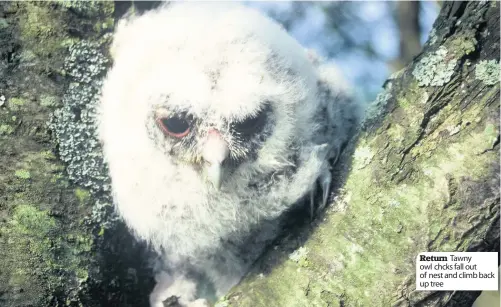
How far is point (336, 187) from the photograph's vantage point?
860mm

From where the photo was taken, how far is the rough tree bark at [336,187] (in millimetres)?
728

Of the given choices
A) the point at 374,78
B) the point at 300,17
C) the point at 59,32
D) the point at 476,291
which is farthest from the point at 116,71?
the point at 476,291

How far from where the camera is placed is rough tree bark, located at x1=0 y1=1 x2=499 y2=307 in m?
0.73

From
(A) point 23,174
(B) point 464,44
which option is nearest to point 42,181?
(A) point 23,174

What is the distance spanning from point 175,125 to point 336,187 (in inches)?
13.7

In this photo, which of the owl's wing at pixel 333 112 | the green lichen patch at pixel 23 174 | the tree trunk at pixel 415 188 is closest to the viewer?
the tree trunk at pixel 415 188

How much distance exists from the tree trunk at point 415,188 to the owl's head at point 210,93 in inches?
7.6

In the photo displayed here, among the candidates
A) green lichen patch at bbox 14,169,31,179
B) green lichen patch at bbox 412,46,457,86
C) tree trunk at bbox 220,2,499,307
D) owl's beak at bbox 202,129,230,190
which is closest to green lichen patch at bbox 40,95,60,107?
green lichen patch at bbox 14,169,31,179

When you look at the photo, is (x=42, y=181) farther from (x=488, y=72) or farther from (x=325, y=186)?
(x=488, y=72)

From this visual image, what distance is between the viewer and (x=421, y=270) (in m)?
0.75

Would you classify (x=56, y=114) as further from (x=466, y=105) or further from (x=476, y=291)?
(x=476, y=291)

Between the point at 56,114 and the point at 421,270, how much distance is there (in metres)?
0.75

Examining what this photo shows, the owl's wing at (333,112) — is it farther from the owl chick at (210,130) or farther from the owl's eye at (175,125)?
the owl's eye at (175,125)

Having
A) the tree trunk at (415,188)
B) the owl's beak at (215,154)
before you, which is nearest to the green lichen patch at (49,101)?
the owl's beak at (215,154)
